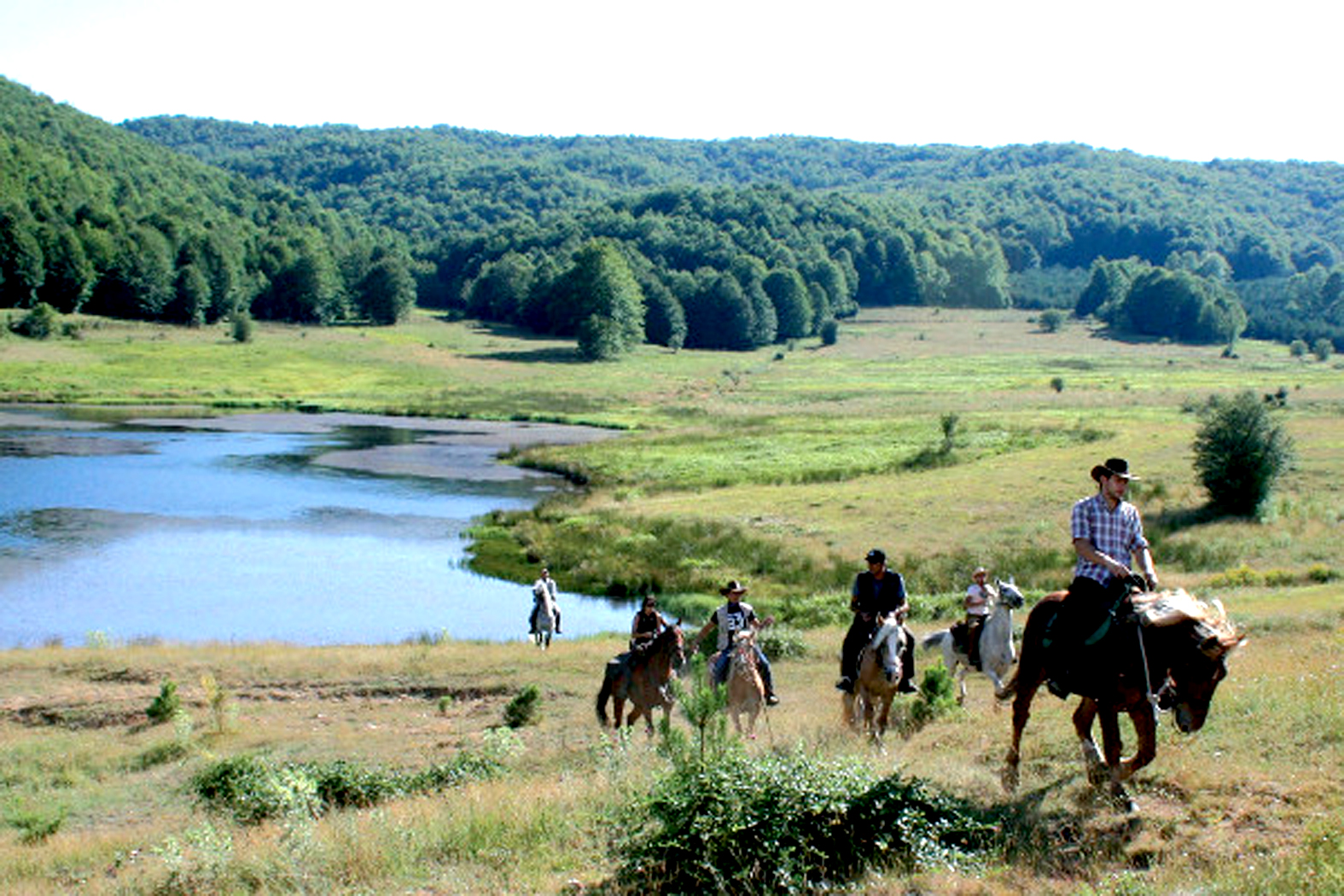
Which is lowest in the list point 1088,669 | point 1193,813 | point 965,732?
point 965,732

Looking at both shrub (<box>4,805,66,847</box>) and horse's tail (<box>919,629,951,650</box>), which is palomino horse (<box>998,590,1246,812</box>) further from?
shrub (<box>4,805,66,847</box>)

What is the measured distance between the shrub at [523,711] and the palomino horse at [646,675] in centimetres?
179

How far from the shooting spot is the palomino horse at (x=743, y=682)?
14.6m

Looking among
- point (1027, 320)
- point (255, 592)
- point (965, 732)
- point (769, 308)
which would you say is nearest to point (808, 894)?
point (965, 732)

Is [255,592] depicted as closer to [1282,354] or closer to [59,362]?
[59,362]

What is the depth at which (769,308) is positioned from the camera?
147375 mm

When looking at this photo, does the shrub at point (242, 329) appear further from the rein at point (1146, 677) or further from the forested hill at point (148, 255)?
the rein at point (1146, 677)

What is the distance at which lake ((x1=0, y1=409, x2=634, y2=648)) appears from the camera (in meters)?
30.7

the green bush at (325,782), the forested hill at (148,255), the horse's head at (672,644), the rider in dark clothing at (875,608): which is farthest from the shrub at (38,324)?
the rider in dark clothing at (875,608)

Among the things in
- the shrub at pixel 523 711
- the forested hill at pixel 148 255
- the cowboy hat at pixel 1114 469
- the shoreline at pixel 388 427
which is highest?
the forested hill at pixel 148 255

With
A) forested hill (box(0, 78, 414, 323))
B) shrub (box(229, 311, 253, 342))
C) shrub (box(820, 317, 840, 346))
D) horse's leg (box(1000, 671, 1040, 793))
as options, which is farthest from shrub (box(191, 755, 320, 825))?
shrub (box(820, 317, 840, 346))

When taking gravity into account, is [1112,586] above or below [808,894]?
above

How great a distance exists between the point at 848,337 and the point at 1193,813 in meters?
146

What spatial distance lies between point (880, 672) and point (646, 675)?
383cm
